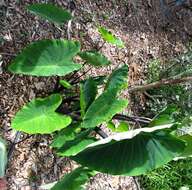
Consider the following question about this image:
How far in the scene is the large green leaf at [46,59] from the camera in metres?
2.03

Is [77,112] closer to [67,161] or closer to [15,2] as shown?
[67,161]

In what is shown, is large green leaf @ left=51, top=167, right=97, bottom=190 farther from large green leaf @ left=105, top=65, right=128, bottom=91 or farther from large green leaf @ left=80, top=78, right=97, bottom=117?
large green leaf @ left=105, top=65, right=128, bottom=91

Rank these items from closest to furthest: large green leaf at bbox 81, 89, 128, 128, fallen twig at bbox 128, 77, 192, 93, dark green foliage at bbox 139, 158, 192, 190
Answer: large green leaf at bbox 81, 89, 128, 128 < fallen twig at bbox 128, 77, 192, 93 < dark green foliage at bbox 139, 158, 192, 190

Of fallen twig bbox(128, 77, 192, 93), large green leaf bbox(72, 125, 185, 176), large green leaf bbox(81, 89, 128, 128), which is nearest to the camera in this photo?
large green leaf bbox(72, 125, 185, 176)

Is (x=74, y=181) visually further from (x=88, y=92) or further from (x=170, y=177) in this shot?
(x=170, y=177)

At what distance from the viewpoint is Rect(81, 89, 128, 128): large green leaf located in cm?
192

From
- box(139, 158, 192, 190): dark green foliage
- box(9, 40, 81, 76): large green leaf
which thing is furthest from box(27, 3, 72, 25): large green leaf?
box(139, 158, 192, 190): dark green foliage

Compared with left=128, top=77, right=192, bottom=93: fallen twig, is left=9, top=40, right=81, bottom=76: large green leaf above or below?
above

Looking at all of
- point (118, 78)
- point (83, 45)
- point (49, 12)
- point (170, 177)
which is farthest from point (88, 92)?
point (170, 177)

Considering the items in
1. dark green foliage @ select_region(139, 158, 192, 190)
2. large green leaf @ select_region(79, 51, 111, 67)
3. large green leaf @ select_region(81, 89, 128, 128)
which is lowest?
dark green foliage @ select_region(139, 158, 192, 190)

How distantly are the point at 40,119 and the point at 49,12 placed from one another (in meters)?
0.51

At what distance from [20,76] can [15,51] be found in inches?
5.0

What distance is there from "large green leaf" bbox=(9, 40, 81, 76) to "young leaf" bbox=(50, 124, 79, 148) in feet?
0.79

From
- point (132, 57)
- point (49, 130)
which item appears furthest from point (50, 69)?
point (132, 57)
